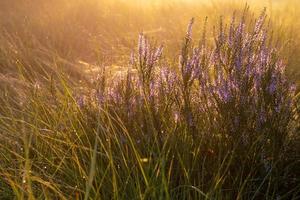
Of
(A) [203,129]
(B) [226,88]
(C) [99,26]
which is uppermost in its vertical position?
(B) [226,88]

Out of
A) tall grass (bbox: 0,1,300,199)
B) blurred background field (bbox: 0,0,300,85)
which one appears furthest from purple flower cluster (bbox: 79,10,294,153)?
blurred background field (bbox: 0,0,300,85)

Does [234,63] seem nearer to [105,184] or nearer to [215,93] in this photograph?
[215,93]

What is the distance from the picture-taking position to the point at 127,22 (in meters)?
7.75

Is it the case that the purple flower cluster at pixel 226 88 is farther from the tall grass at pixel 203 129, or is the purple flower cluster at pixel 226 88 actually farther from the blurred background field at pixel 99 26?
the blurred background field at pixel 99 26

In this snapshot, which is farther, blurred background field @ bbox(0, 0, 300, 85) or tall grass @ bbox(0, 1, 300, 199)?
blurred background field @ bbox(0, 0, 300, 85)

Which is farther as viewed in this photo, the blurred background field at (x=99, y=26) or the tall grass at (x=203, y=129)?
the blurred background field at (x=99, y=26)

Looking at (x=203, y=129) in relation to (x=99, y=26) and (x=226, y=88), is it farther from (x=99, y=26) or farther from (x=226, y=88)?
(x=99, y=26)

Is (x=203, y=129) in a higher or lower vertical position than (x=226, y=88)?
lower

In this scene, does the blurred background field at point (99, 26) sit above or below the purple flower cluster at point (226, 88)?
below

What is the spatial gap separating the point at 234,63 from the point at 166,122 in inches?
13.9

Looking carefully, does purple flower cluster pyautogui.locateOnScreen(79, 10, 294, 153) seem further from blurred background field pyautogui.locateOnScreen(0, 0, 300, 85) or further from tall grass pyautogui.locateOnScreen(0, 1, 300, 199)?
blurred background field pyautogui.locateOnScreen(0, 0, 300, 85)

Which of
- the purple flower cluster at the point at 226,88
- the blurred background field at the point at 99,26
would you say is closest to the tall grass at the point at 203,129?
the purple flower cluster at the point at 226,88

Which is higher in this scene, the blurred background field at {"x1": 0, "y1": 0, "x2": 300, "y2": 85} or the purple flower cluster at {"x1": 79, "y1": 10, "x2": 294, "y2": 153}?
the purple flower cluster at {"x1": 79, "y1": 10, "x2": 294, "y2": 153}

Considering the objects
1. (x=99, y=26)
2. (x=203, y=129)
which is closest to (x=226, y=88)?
(x=203, y=129)
